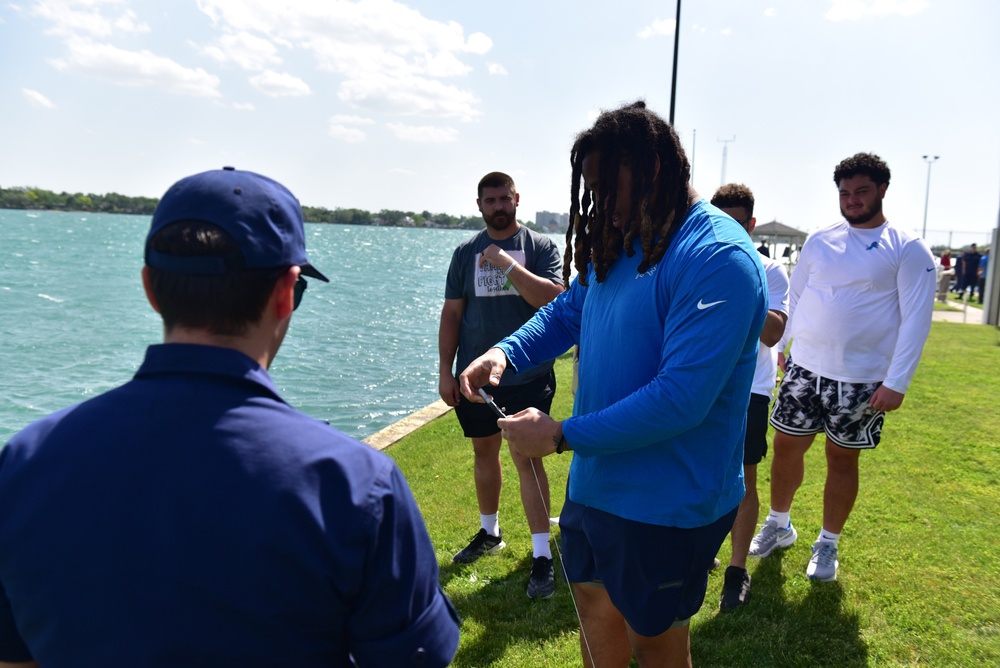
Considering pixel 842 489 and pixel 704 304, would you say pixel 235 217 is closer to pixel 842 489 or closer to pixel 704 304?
pixel 704 304

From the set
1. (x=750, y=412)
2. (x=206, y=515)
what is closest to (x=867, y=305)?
(x=750, y=412)

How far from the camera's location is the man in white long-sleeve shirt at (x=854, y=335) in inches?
160

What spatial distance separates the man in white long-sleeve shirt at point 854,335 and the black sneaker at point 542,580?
1.52 meters

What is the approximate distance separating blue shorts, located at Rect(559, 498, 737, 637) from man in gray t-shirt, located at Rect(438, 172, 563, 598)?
204 cm

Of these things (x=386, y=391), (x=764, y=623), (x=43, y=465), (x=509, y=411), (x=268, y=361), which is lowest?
(x=386, y=391)

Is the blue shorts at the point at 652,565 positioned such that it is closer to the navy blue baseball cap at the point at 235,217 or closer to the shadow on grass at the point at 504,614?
the navy blue baseball cap at the point at 235,217

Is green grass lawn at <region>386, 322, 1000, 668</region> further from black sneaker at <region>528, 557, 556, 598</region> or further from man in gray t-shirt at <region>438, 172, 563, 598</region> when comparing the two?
man in gray t-shirt at <region>438, 172, 563, 598</region>

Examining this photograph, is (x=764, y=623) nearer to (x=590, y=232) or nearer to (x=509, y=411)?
(x=509, y=411)

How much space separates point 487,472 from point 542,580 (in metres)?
0.84

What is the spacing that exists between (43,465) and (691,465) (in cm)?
168

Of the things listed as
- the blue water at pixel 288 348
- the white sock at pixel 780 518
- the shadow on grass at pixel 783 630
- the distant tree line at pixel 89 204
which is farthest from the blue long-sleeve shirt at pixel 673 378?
the distant tree line at pixel 89 204

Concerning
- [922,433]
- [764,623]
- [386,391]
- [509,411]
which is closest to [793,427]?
[764,623]

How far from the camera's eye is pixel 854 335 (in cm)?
423

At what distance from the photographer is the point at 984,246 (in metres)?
35.5
